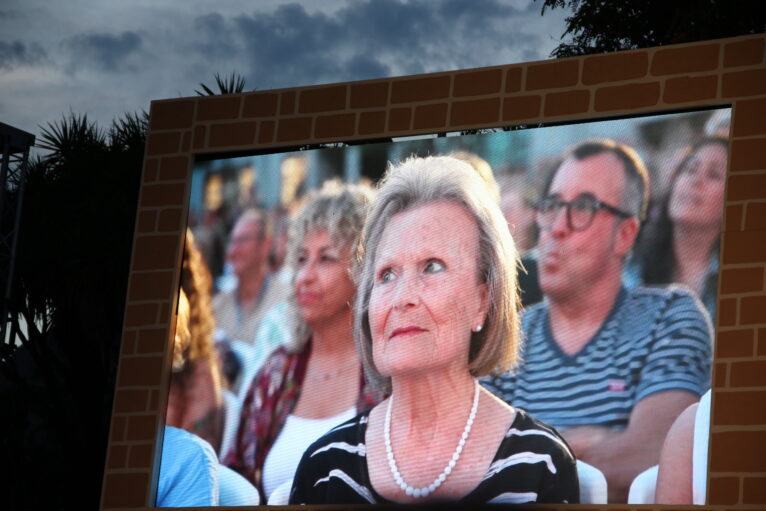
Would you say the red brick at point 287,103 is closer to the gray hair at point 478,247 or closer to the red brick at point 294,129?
the red brick at point 294,129

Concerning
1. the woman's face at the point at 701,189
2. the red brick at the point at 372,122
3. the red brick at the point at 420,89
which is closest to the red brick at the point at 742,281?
the woman's face at the point at 701,189

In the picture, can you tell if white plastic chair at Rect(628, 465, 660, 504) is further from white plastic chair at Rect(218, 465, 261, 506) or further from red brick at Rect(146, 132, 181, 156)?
red brick at Rect(146, 132, 181, 156)

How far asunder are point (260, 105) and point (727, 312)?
314 cm

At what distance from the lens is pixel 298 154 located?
7.84m

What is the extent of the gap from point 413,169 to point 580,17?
851 centimetres

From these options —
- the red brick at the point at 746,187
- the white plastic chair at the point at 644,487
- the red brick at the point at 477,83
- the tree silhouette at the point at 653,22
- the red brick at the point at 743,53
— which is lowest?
the white plastic chair at the point at 644,487

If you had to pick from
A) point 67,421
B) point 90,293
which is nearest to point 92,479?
point 67,421

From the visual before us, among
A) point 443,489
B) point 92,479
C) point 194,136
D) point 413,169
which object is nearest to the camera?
point 443,489

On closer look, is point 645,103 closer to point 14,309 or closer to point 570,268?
point 570,268

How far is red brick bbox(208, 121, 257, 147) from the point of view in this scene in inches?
315

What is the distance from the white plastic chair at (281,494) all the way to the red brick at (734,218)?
108 inches

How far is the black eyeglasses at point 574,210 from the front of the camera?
6977mm

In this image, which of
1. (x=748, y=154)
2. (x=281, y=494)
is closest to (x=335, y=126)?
(x=281, y=494)

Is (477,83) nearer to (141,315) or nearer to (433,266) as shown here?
(433,266)
